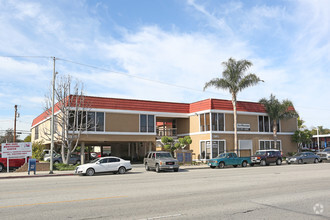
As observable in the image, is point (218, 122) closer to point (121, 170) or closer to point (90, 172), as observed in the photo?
point (121, 170)

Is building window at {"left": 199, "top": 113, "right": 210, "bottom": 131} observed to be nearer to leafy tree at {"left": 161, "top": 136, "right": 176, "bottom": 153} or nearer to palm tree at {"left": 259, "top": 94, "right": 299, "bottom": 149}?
leafy tree at {"left": 161, "top": 136, "right": 176, "bottom": 153}

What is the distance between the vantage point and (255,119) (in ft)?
135

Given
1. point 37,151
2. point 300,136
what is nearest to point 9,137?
point 37,151

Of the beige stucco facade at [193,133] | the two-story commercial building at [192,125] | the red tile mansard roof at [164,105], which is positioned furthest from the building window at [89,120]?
the red tile mansard roof at [164,105]

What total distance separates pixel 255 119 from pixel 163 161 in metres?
20.5

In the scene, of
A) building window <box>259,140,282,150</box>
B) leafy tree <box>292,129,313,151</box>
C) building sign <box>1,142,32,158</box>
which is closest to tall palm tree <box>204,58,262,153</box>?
building window <box>259,140,282,150</box>

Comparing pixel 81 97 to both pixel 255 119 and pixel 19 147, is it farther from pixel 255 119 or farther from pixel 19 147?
pixel 255 119

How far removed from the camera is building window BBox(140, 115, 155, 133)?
36.8m

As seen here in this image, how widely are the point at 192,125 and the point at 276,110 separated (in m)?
11.2

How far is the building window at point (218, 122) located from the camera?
123ft

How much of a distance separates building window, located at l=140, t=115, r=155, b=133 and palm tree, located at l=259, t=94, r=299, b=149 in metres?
15.0

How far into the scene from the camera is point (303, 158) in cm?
3419

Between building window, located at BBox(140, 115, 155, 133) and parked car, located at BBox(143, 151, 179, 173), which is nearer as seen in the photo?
parked car, located at BBox(143, 151, 179, 173)

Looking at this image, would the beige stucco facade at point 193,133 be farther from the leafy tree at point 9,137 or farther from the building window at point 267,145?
the leafy tree at point 9,137
